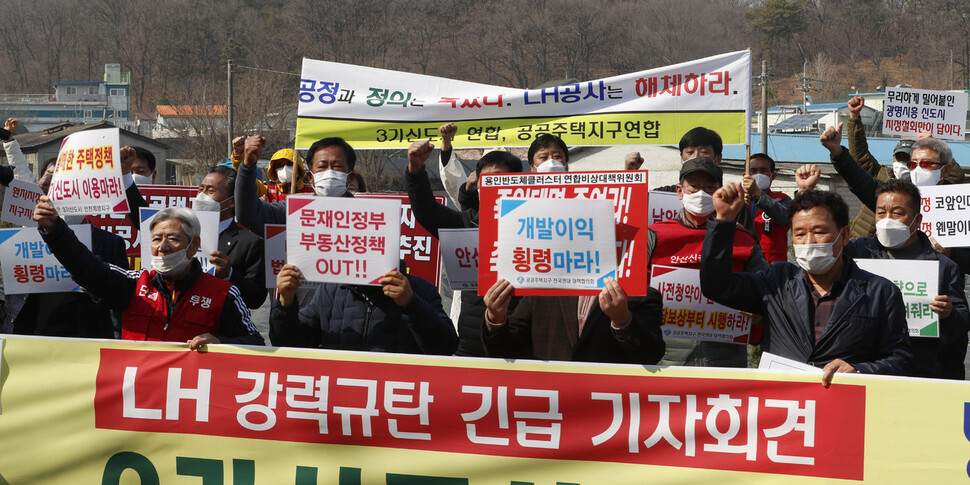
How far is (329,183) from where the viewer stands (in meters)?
5.70

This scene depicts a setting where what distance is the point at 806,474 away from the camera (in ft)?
13.3

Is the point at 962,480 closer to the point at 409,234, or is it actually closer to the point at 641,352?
the point at 641,352

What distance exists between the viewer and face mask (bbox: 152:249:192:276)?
4.78 meters

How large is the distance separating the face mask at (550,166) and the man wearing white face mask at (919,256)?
1537mm

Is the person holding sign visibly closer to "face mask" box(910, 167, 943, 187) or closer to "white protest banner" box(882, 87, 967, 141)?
"face mask" box(910, 167, 943, 187)

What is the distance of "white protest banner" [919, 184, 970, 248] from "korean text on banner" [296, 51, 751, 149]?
1.18 meters

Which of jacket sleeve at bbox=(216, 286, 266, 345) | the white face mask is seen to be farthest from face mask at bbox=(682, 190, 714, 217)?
the white face mask

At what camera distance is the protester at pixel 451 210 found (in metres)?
5.53

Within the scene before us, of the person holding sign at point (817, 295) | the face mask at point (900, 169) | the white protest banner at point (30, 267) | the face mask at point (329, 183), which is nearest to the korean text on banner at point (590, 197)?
the person holding sign at point (817, 295)

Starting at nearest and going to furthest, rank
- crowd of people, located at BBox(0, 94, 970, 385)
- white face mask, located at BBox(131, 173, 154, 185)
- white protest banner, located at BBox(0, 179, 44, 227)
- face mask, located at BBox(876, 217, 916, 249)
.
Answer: crowd of people, located at BBox(0, 94, 970, 385), face mask, located at BBox(876, 217, 916, 249), white protest banner, located at BBox(0, 179, 44, 227), white face mask, located at BBox(131, 173, 154, 185)

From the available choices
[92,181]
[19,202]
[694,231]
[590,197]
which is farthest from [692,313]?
[19,202]

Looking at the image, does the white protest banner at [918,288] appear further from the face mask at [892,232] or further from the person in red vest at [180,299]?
the person in red vest at [180,299]

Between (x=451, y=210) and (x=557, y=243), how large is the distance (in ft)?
5.43

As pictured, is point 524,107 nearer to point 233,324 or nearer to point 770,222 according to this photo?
point 770,222
